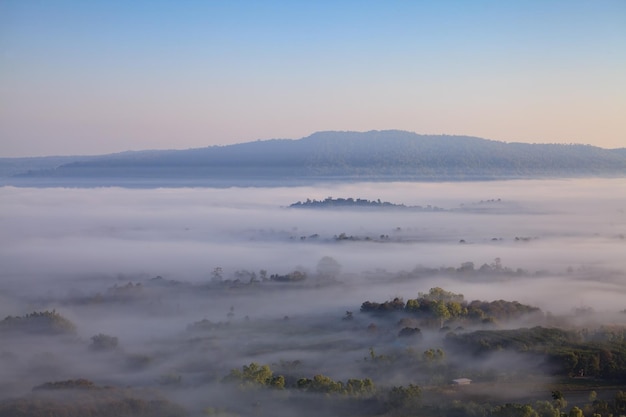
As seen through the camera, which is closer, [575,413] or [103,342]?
[575,413]

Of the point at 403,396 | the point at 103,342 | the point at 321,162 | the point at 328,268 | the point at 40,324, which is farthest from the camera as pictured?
the point at 321,162

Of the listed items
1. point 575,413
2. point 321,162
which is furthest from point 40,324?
point 321,162

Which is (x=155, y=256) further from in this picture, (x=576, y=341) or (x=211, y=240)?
(x=576, y=341)

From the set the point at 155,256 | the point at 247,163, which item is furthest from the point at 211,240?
the point at 247,163

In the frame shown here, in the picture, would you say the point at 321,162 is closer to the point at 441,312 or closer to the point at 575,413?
the point at 441,312

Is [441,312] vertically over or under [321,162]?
A: under

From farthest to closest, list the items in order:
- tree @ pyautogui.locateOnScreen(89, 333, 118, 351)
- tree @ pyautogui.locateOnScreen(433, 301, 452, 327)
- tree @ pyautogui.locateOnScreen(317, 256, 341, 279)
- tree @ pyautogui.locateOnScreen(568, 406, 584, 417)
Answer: tree @ pyautogui.locateOnScreen(317, 256, 341, 279) → tree @ pyautogui.locateOnScreen(433, 301, 452, 327) → tree @ pyautogui.locateOnScreen(89, 333, 118, 351) → tree @ pyautogui.locateOnScreen(568, 406, 584, 417)

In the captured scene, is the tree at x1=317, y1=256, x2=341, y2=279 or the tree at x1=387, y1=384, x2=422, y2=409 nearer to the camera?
the tree at x1=387, y1=384, x2=422, y2=409

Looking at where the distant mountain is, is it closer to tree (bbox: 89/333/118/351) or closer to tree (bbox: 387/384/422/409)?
tree (bbox: 89/333/118/351)

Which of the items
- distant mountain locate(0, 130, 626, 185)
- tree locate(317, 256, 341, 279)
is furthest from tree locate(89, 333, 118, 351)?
distant mountain locate(0, 130, 626, 185)
